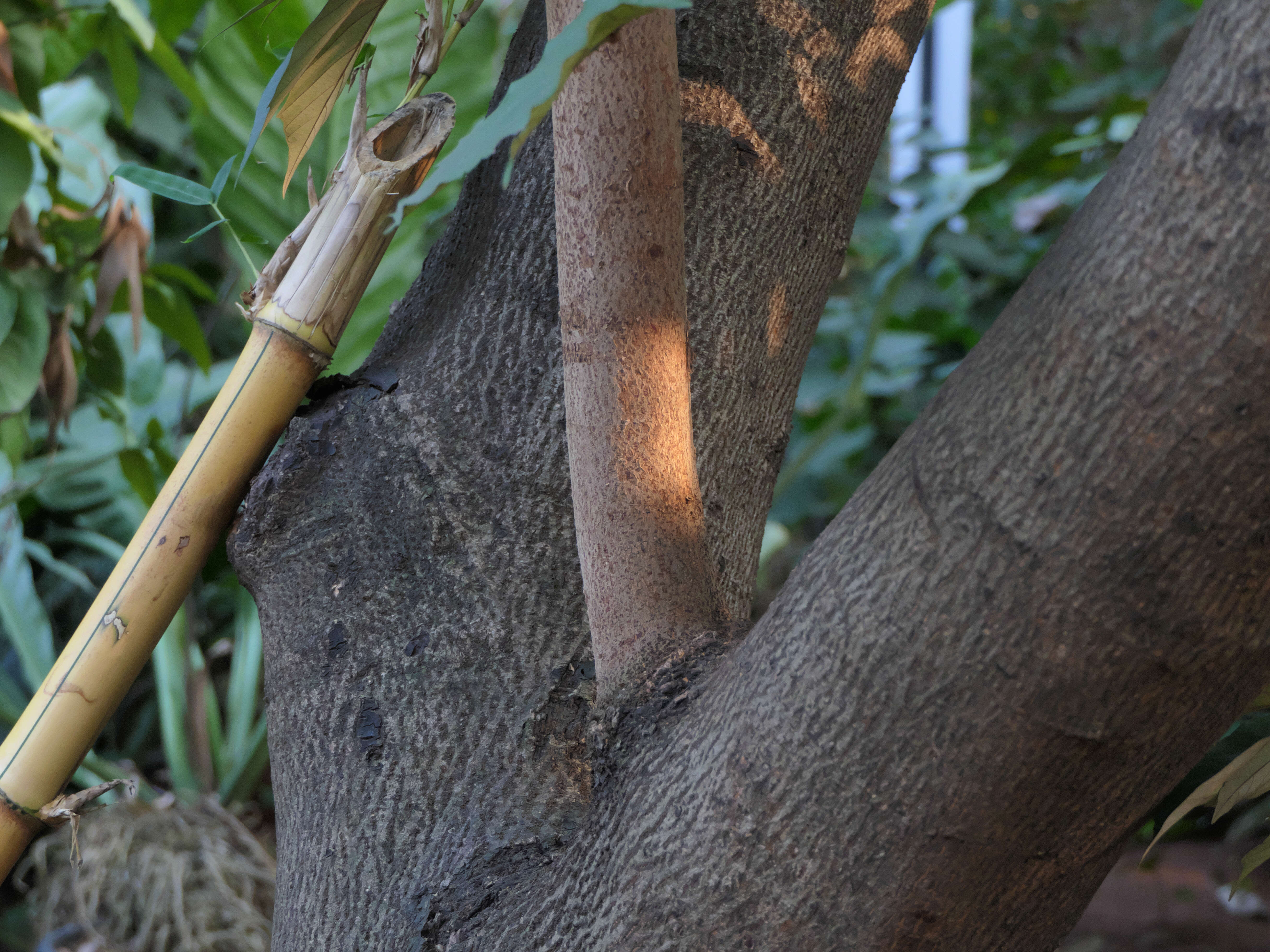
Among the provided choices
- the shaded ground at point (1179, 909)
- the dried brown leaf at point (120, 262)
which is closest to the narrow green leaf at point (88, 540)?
the dried brown leaf at point (120, 262)

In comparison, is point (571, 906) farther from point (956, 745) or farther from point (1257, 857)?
point (1257, 857)

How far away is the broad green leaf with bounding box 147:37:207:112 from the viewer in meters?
0.83

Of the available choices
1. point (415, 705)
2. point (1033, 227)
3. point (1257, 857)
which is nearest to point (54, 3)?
point (415, 705)

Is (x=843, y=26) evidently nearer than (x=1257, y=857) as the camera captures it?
No

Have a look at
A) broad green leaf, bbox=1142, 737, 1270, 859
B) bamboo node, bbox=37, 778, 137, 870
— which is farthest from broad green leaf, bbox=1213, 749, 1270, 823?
bamboo node, bbox=37, 778, 137, 870

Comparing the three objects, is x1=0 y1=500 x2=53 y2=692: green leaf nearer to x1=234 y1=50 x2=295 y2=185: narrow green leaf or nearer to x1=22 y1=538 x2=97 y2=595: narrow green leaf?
x1=22 y1=538 x2=97 y2=595: narrow green leaf

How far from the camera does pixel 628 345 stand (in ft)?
1.22

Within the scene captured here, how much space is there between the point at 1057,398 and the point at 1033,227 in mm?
1667

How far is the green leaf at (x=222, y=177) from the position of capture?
389 millimetres

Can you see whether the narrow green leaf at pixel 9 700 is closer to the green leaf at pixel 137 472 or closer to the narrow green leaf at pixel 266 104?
the green leaf at pixel 137 472

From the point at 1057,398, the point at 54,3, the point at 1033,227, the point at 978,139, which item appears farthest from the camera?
the point at 978,139

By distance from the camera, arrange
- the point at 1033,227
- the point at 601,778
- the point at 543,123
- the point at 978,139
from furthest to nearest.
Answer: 1. the point at 978,139
2. the point at 1033,227
3. the point at 543,123
4. the point at 601,778

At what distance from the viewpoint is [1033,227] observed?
5.77ft

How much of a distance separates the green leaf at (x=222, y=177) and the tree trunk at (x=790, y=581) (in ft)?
0.38
